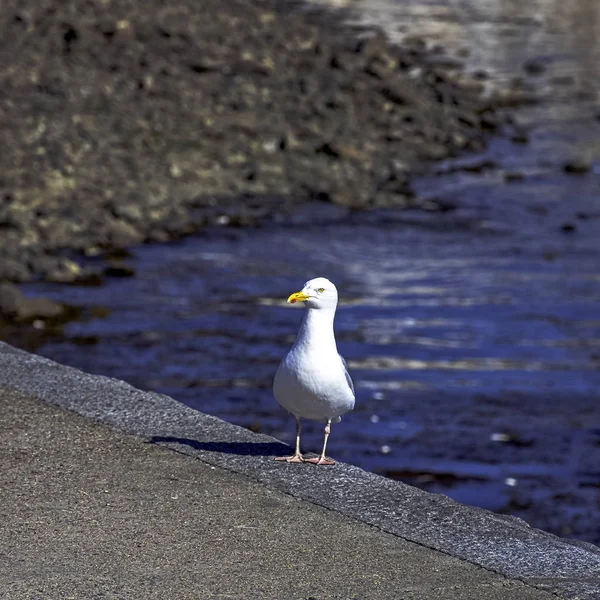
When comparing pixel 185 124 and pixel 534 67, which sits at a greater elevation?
pixel 534 67

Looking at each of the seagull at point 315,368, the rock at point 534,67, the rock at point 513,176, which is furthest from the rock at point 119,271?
the rock at point 534,67

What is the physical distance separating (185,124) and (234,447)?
15.9 m

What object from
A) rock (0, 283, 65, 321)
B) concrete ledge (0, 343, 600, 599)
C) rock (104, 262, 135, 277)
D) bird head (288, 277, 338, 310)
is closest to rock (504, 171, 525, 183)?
rock (104, 262, 135, 277)

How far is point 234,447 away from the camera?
253 inches

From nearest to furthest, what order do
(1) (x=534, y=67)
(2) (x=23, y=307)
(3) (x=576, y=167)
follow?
1. (2) (x=23, y=307)
2. (3) (x=576, y=167)
3. (1) (x=534, y=67)

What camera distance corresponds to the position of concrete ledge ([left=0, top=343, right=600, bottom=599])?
5.29 metres

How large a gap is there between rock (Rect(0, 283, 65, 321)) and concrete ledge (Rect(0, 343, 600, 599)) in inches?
259

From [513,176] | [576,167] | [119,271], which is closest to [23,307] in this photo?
[119,271]

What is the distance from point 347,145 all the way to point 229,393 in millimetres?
10098

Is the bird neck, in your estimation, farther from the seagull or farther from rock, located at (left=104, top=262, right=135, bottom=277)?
rock, located at (left=104, top=262, right=135, bottom=277)

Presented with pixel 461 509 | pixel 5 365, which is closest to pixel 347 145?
pixel 5 365

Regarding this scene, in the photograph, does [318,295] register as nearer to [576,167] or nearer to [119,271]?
[119,271]

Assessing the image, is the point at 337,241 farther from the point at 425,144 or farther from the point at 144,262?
the point at 425,144

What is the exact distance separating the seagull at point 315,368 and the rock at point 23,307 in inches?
327
